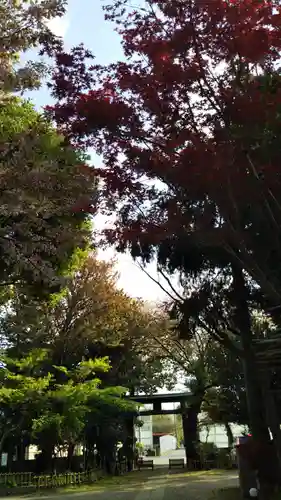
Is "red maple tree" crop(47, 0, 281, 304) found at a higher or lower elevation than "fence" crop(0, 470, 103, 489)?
higher

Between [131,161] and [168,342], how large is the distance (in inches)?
674

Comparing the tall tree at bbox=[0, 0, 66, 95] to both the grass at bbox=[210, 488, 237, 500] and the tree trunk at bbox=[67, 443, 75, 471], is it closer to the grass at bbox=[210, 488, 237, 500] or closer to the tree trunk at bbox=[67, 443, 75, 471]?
the grass at bbox=[210, 488, 237, 500]

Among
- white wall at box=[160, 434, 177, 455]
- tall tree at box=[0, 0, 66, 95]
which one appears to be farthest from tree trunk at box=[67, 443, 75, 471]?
white wall at box=[160, 434, 177, 455]

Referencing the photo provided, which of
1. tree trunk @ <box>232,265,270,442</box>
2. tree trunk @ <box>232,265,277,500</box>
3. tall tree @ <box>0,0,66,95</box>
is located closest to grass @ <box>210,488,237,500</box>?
tree trunk @ <box>232,265,277,500</box>

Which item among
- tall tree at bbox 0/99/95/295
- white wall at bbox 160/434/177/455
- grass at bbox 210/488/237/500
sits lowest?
grass at bbox 210/488/237/500

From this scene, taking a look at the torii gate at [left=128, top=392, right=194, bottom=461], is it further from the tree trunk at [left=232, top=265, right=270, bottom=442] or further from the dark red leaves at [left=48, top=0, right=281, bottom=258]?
the dark red leaves at [left=48, top=0, right=281, bottom=258]

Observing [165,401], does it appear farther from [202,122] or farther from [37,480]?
[202,122]

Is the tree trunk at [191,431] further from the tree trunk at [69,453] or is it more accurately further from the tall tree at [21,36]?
the tall tree at [21,36]

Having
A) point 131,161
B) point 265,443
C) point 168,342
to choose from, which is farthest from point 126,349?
point 131,161

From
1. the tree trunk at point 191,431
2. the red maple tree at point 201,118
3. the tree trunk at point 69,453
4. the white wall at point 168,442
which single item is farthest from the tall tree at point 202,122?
the white wall at point 168,442

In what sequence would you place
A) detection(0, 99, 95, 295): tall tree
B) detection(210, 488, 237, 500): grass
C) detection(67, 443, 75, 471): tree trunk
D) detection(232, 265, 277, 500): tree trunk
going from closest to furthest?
1. detection(0, 99, 95, 295): tall tree
2. detection(232, 265, 277, 500): tree trunk
3. detection(210, 488, 237, 500): grass
4. detection(67, 443, 75, 471): tree trunk

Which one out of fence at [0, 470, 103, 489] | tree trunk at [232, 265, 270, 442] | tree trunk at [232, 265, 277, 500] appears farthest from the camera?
fence at [0, 470, 103, 489]

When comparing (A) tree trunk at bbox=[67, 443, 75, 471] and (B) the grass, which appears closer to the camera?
(B) the grass

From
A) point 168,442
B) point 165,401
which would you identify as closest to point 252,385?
point 165,401
